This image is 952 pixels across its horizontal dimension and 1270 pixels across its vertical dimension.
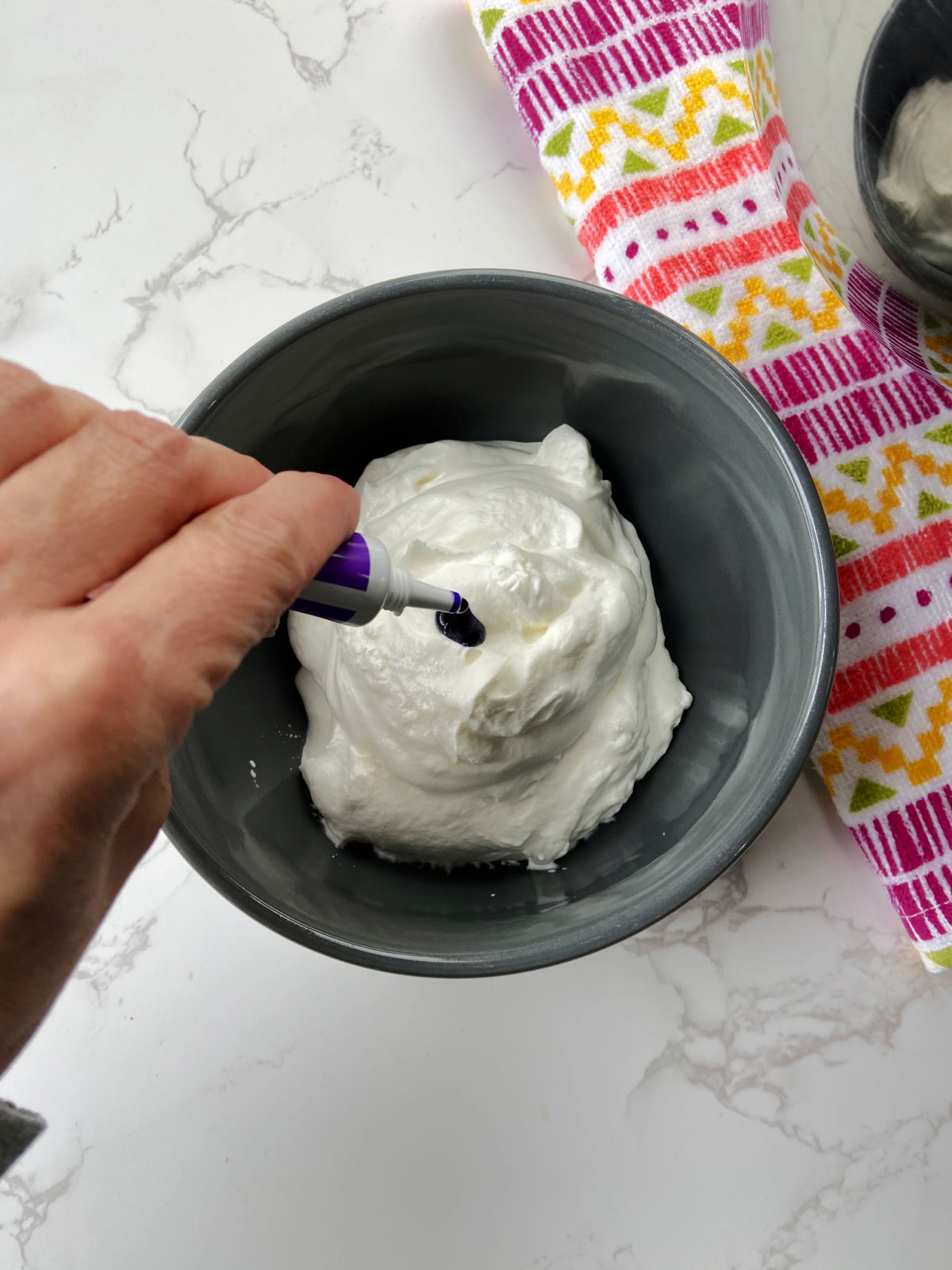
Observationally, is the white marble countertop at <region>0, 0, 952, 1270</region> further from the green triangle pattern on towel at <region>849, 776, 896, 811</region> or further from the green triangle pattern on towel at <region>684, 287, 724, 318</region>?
the green triangle pattern on towel at <region>684, 287, 724, 318</region>

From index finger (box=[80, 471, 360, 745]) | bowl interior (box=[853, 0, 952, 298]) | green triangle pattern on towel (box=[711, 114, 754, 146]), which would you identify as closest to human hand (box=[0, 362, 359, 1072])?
index finger (box=[80, 471, 360, 745])

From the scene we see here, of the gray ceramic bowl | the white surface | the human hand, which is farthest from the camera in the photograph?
the gray ceramic bowl

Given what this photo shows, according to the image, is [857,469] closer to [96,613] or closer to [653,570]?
[653,570]

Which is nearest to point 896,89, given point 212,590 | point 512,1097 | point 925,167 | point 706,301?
point 925,167

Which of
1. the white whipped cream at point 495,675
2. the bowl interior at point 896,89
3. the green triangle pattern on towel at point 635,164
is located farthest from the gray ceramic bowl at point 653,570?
the green triangle pattern on towel at point 635,164

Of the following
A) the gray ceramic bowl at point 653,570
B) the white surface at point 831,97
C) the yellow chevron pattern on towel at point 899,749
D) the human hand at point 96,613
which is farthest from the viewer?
the yellow chevron pattern on towel at point 899,749

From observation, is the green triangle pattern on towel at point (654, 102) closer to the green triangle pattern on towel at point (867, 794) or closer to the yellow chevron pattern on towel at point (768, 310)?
the yellow chevron pattern on towel at point (768, 310)
